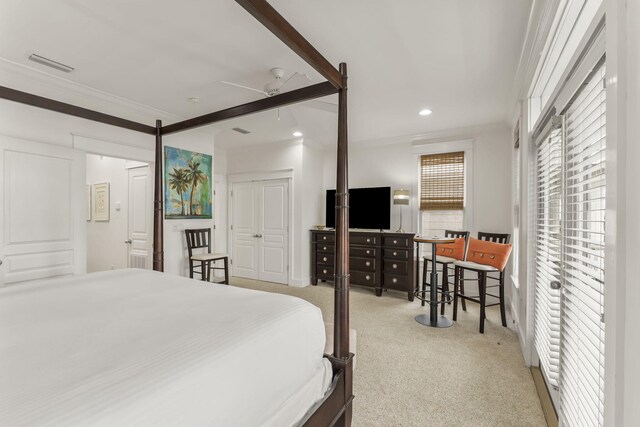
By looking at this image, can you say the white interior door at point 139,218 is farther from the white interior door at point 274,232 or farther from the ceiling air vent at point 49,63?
the white interior door at point 274,232

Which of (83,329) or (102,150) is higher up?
(102,150)

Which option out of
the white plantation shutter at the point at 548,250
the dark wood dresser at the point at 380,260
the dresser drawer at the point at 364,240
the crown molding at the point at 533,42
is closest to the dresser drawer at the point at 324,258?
the dark wood dresser at the point at 380,260

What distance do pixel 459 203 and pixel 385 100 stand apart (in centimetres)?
207

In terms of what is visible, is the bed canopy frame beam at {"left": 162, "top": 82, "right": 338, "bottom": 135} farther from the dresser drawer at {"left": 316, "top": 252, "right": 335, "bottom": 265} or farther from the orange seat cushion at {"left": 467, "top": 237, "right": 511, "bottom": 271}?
the dresser drawer at {"left": 316, "top": 252, "right": 335, "bottom": 265}

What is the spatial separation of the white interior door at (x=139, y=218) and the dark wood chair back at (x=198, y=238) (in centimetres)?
50

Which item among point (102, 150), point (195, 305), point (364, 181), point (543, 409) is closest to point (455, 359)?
point (543, 409)

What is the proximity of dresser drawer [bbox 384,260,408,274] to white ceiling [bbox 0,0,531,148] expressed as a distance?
218 cm

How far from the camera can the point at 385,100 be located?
3275mm

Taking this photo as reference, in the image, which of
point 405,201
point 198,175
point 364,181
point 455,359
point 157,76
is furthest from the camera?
point 364,181

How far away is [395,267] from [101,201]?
4756mm

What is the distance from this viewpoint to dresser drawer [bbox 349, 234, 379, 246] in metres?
4.49

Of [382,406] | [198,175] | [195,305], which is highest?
[198,175]

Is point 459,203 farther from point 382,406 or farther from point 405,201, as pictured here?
point 382,406

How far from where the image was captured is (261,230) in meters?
5.34
